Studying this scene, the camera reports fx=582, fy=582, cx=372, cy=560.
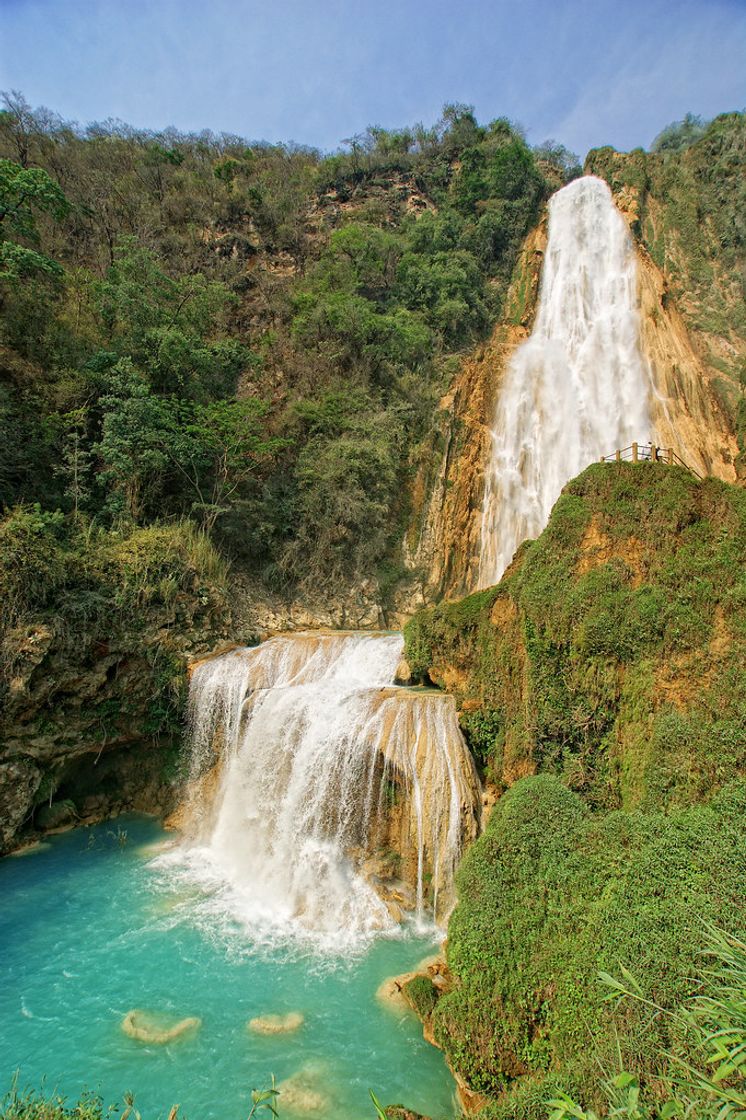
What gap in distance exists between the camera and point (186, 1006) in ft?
24.0

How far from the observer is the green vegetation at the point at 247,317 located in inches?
596

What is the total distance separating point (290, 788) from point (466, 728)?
11.0ft

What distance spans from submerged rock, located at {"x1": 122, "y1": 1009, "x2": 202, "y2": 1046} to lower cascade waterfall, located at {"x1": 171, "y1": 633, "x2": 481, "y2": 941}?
1899 mm

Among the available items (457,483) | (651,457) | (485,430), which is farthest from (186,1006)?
(485,430)

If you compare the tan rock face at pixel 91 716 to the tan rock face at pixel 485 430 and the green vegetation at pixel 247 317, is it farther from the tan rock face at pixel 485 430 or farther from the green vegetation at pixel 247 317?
the tan rock face at pixel 485 430

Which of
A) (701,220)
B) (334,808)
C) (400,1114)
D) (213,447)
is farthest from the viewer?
(701,220)

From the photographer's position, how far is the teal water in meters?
6.20

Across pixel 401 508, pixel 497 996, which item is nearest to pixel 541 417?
pixel 401 508

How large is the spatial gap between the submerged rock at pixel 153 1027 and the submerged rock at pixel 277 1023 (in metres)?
0.70

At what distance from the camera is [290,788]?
1045 cm

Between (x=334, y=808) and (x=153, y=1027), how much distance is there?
378 cm

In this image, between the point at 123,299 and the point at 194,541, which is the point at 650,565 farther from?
the point at 123,299

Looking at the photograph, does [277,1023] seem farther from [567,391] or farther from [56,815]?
[567,391]

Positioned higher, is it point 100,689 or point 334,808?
point 100,689
